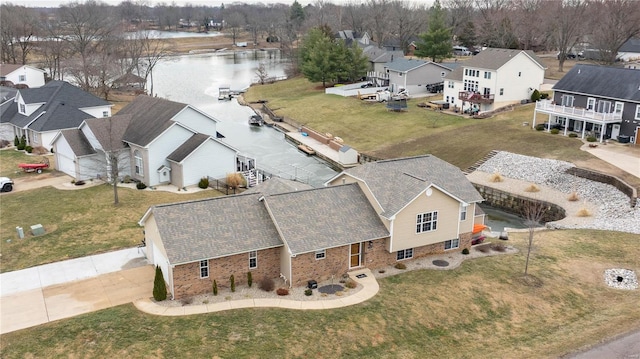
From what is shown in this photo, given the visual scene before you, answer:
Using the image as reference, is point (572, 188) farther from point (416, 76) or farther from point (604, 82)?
point (416, 76)

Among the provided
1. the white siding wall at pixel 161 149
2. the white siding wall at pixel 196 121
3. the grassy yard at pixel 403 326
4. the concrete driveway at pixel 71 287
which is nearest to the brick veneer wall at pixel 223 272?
the concrete driveway at pixel 71 287

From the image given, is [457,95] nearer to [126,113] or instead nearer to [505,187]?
[505,187]

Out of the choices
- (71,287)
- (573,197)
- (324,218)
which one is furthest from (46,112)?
(573,197)

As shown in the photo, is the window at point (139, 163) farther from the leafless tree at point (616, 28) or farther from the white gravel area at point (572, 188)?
the leafless tree at point (616, 28)

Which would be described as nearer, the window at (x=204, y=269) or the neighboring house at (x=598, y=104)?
the window at (x=204, y=269)

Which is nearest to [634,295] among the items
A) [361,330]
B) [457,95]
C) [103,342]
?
[361,330]

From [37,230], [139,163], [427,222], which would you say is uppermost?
[427,222]
